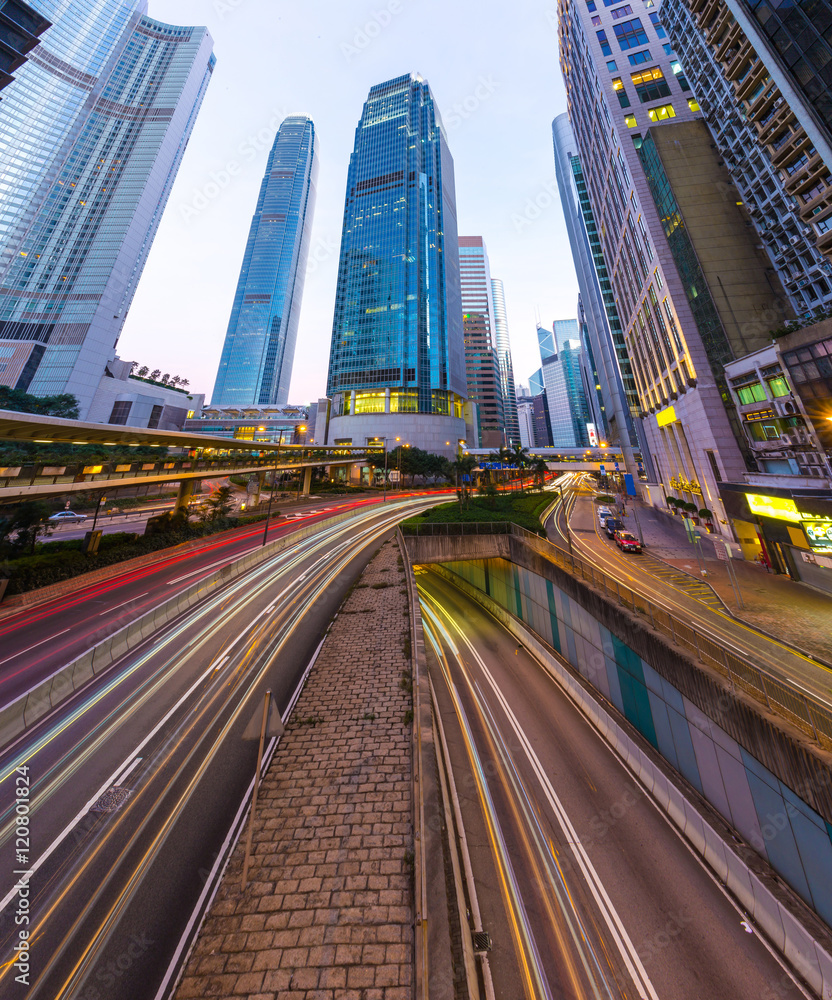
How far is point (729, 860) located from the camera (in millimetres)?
8922

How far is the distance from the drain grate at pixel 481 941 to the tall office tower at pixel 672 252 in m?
36.1

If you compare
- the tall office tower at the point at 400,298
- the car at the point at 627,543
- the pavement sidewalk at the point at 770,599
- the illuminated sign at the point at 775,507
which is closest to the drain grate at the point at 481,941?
the pavement sidewalk at the point at 770,599

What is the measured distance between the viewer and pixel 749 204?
3494cm

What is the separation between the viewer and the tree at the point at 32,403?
182ft

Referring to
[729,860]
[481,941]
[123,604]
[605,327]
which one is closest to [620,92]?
[605,327]

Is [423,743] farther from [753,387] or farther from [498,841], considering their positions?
[753,387]

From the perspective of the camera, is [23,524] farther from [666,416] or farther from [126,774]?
[666,416]

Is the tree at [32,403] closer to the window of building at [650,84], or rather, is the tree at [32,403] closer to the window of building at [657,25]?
the window of building at [650,84]

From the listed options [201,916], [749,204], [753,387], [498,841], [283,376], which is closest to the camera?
[201,916]

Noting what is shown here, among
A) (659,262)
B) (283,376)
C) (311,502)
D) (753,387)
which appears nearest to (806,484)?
(753,387)

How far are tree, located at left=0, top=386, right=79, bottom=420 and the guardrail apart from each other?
75.7m

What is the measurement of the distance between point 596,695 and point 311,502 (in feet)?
153

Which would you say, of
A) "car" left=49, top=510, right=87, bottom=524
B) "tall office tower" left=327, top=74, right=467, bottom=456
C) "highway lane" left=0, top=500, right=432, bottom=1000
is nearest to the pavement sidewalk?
"highway lane" left=0, top=500, right=432, bottom=1000

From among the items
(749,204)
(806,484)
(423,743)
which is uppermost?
(749,204)
